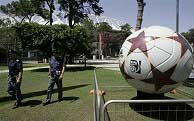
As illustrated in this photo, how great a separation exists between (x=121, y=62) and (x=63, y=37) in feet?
60.4

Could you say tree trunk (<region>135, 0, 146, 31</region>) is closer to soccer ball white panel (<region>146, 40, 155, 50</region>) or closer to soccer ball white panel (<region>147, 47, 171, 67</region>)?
soccer ball white panel (<region>146, 40, 155, 50</region>)

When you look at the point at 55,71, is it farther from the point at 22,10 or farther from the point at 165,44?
the point at 22,10

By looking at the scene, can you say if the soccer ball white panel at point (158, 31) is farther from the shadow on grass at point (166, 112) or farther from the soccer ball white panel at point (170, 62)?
the shadow on grass at point (166, 112)

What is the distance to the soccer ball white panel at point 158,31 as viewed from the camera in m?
8.37

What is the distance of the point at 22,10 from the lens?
5631cm

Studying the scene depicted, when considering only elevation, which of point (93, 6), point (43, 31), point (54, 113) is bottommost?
point (54, 113)

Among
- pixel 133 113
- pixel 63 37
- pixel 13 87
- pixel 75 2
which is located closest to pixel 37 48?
pixel 63 37

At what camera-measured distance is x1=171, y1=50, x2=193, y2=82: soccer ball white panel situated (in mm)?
8075

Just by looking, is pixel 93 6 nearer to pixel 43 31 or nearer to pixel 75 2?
pixel 75 2

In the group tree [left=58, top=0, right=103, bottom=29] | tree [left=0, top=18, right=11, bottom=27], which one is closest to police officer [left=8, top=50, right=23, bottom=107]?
tree [left=58, top=0, right=103, bottom=29]

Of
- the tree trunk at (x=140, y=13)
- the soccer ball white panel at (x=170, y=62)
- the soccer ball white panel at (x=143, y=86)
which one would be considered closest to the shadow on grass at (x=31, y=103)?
the soccer ball white panel at (x=143, y=86)

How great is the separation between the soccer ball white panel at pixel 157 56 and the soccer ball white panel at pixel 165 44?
3.5 inches

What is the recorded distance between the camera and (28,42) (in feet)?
89.0

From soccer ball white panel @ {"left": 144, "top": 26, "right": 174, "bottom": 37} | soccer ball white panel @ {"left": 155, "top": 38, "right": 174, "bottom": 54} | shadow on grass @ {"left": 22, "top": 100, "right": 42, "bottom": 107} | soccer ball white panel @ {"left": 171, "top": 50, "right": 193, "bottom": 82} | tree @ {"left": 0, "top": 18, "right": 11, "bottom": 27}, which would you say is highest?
tree @ {"left": 0, "top": 18, "right": 11, "bottom": 27}
